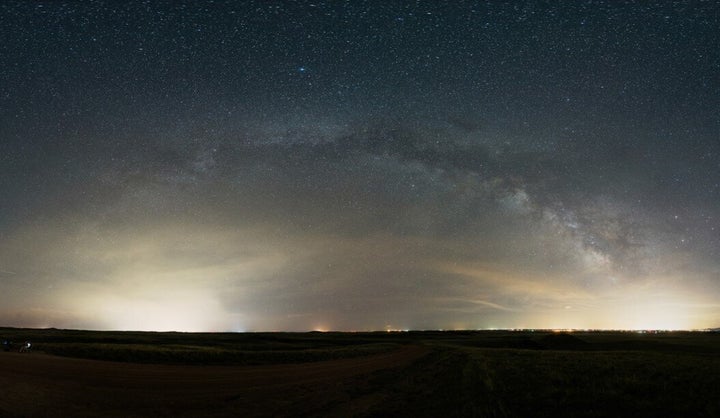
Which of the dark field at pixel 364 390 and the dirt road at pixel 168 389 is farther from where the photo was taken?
the dirt road at pixel 168 389

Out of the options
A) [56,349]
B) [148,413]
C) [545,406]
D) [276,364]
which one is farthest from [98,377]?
[545,406]

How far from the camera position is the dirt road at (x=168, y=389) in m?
18.4

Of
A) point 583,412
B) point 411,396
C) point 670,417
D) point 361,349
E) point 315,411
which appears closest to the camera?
point 670,417

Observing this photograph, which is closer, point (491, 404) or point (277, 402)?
point (491, 404)

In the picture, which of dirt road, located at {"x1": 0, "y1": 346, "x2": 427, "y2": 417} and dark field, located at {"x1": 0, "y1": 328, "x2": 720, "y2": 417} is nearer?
dark field, located at {"x1": 0, "y1": 328, "x2": 720, "y2": 417}

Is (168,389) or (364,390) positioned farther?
(168,389)

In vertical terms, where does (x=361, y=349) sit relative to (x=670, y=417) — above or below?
below

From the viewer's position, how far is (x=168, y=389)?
77.7 ft

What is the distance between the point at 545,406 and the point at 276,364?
28127 mm

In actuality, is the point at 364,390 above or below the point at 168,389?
above

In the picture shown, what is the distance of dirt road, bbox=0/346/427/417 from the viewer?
1842 centimetres

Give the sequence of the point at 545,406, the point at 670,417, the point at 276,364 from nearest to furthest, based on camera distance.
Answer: the point at 670,417 < the point at 545,406 < the point at 276,364

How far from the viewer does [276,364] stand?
37344 mm

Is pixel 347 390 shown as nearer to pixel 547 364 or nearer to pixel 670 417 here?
pixel 547 364
